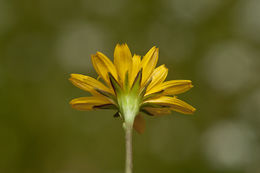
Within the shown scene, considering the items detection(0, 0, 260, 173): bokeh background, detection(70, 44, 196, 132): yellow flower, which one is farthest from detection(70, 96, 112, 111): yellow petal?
detection(0, 0, 260, 173): bokeh background

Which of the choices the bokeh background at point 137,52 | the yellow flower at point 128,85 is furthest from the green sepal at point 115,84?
the bokeh background at point 137,52

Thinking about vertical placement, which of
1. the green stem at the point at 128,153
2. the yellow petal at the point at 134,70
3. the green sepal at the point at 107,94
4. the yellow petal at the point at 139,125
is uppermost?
the yellow petal at the point at 134,70

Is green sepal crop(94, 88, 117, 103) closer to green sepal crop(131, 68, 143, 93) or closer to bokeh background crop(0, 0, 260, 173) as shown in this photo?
green sepal crop(131, 68, 143, 93)

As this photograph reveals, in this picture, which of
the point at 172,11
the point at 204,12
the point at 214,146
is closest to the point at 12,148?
the point at 214,146

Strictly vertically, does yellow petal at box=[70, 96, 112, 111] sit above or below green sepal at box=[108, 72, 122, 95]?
below

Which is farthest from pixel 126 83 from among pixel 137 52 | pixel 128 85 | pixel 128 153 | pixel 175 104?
pixel 137 52

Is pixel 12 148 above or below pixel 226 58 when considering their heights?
below

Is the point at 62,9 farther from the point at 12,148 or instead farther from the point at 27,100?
the point at 12,148

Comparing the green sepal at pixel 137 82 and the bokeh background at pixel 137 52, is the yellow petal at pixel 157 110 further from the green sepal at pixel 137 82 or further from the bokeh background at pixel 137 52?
the bokeh background at pixel 137 52
